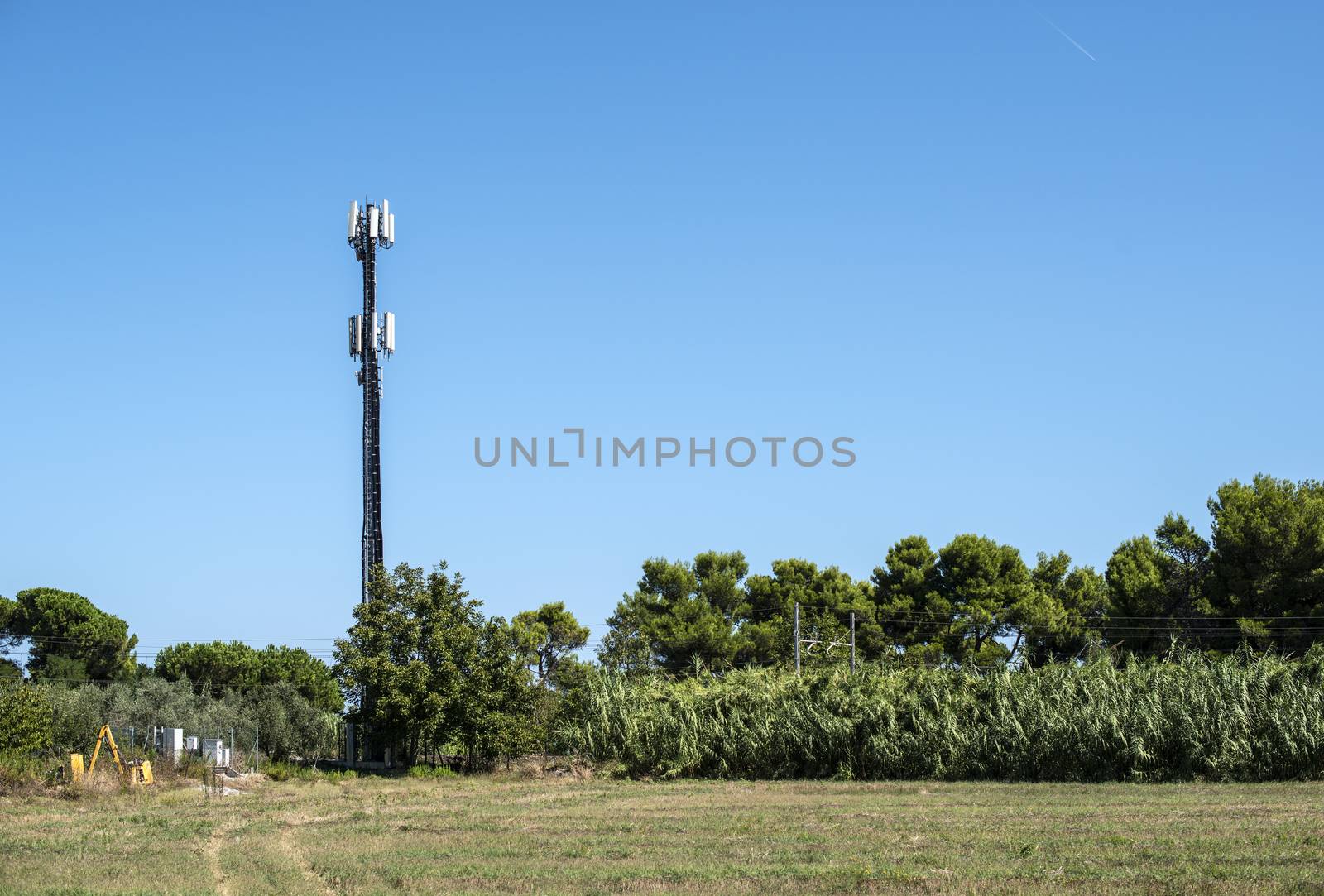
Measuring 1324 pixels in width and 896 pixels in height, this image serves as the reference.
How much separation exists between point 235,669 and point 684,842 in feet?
157

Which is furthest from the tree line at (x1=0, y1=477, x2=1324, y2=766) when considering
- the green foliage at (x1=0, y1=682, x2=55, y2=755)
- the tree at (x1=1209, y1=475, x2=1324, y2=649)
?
the green foliage at (x1=0, y1=682, x2=55, y2=755)

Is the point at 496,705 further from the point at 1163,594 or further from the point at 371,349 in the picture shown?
the point at 1163,594

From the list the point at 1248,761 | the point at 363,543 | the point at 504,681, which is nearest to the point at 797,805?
the point at 1248,761

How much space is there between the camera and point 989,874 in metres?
13.9

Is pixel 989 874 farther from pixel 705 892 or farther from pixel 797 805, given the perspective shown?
pixel 797 805

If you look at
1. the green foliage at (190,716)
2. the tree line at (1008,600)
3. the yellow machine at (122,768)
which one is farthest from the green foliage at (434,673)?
Result: the tree line at (1008,600)

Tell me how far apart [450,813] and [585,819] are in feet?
9.28

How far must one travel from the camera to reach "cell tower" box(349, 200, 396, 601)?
45.0 meters

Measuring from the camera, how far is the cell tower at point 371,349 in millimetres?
45031

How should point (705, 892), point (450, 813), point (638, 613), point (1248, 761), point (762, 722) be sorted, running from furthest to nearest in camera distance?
point (638, 613) → point (762, 722) → point (1248, 761) → point (450, 813) → point (705, 892)

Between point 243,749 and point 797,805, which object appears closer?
point 797,805

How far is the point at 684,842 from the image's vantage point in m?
17.3

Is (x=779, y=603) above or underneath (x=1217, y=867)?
above

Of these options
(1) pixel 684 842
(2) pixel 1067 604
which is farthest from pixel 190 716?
(2) pixel 1067 604
